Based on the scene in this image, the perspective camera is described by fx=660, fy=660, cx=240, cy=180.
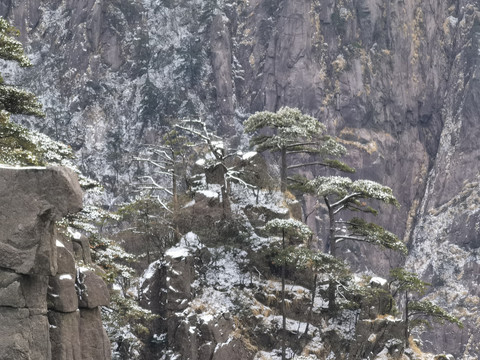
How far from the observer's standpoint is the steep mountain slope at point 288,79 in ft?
328

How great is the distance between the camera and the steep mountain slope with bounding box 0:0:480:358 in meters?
99.9

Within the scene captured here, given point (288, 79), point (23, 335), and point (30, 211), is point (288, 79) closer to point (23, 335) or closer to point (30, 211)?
point (30, 211)

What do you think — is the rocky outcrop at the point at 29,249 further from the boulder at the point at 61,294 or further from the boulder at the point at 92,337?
the boulder at the point at 92,337

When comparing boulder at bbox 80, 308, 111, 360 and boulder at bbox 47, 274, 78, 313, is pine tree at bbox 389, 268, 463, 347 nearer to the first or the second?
boulder at bbox 80, 308, 111, 360

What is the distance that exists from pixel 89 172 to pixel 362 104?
142ft

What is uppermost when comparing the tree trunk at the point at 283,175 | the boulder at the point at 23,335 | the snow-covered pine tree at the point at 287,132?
the snow-covered pine tree at the point at 287,132

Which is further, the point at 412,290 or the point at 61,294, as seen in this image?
the point at 412,290

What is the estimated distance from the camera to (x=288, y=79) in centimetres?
10525

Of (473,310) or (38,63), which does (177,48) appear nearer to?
(38,63)

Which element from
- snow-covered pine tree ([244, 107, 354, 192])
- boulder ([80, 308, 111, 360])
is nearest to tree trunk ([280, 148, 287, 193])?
snow-covered pine tree ([244, 107, 354, 192])

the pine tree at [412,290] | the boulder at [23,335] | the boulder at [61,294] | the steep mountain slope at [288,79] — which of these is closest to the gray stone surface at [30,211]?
the boulder at [23,335]

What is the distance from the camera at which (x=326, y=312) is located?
2864 cm

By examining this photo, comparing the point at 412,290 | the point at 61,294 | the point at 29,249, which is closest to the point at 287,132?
the point at 412,290

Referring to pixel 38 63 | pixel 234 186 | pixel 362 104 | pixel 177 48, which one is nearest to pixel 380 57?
pixel 362 104
